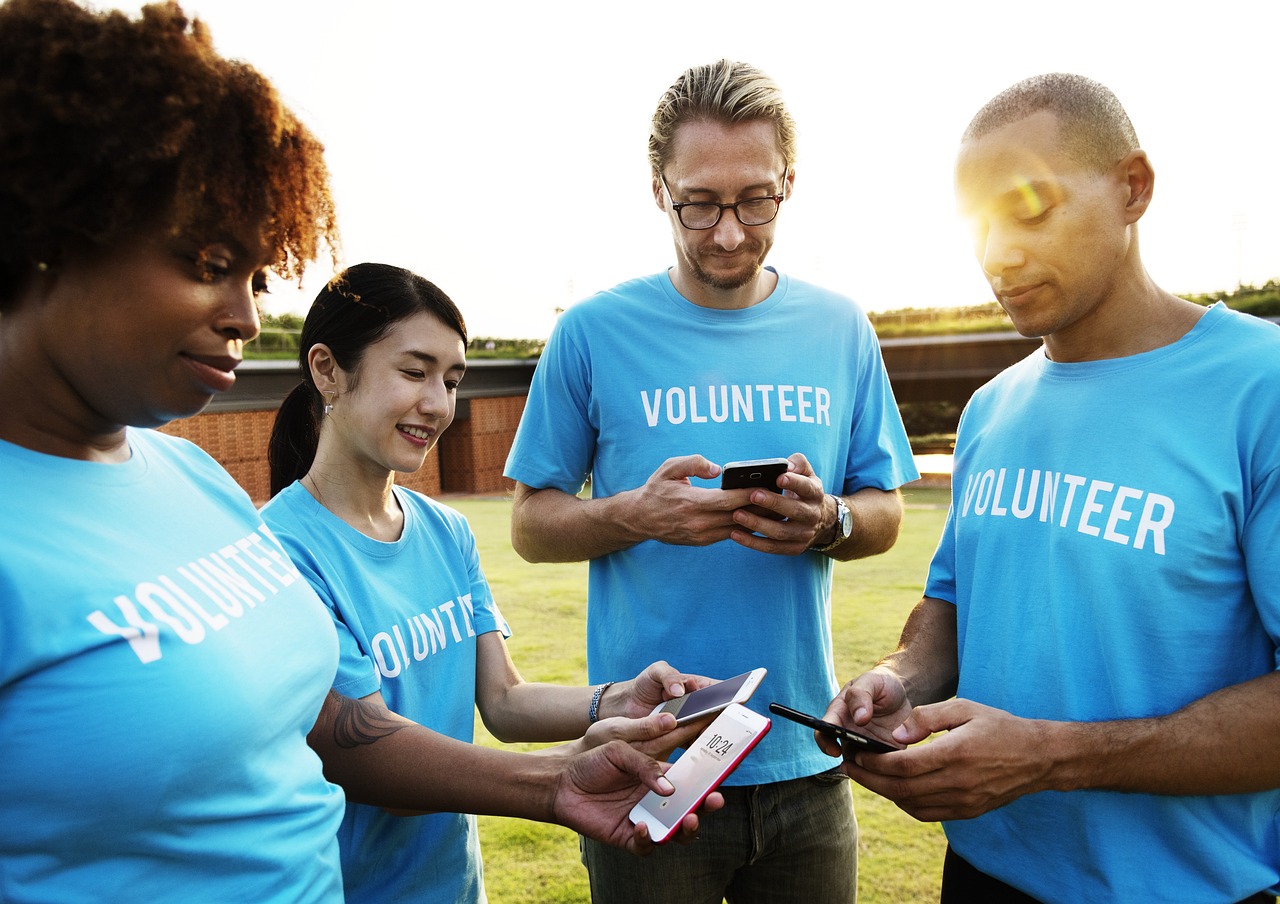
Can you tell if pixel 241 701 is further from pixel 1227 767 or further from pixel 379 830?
pixel 1227 767

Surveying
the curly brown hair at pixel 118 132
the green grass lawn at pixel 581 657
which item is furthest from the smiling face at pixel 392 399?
the green grass lawn at pixel 581 657

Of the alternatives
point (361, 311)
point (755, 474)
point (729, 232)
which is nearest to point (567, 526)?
point (755, 474)

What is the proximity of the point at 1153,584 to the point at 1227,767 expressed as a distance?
1.26 feet

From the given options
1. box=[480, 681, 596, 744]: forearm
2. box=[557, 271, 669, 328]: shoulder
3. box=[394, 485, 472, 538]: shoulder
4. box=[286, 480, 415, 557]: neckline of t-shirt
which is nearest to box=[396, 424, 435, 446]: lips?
box=[394, 485, 472, 538]: shoulder

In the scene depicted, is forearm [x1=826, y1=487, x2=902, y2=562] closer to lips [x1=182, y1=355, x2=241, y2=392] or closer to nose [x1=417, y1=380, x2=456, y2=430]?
nose [x1=417, y1=380, x2=456, y2=430]

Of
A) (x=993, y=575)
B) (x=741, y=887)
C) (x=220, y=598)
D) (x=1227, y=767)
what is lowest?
(x=741, y=887)

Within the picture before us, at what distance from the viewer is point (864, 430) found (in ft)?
9.20

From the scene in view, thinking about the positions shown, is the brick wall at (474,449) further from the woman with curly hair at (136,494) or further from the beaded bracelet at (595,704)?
the woman with curly hair at (136,494)

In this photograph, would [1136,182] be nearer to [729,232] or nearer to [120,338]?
[729,232]

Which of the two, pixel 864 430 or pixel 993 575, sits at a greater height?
pixel 864 430

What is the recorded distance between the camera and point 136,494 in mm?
1499

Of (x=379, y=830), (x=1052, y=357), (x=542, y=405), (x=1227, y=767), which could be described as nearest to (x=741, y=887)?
(x=379, y=830)

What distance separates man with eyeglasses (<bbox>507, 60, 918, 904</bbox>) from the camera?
8.15ft

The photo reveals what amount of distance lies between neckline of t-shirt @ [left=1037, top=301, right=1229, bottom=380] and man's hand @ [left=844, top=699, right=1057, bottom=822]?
2.73ft
